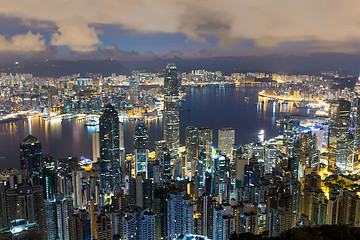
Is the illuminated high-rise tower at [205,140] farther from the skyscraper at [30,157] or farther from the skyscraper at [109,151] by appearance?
the skyscraper at [30,157]

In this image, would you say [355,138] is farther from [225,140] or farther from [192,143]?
[192,143]

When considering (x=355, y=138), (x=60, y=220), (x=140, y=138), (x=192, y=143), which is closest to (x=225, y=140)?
(x=192, y=143)

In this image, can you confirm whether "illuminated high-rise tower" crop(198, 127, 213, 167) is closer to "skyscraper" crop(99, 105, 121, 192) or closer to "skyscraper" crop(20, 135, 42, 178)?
"skyscraper" crop(99, 105, 121, 192)

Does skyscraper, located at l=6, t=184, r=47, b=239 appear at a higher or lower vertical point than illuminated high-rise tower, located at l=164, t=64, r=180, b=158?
lower

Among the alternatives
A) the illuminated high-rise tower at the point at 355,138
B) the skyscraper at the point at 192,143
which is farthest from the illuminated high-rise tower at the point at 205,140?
the illuminated high-rise tower at the point at 355,138

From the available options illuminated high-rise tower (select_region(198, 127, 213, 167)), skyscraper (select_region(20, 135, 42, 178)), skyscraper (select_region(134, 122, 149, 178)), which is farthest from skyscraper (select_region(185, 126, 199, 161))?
skyscraper (select_region(20, 135, 42, 178))
